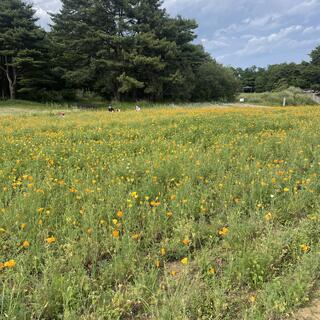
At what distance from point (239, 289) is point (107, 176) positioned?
2.98m

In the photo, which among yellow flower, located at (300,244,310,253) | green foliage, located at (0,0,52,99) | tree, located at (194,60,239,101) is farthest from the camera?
tree, located at (194,60,239,101)

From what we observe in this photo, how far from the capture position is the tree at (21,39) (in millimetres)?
33625

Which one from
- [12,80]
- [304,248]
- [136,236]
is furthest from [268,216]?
[12,80]

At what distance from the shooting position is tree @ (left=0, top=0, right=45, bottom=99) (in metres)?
33.6

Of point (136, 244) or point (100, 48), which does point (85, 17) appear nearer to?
point (100, 48)

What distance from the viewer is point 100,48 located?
120 feet

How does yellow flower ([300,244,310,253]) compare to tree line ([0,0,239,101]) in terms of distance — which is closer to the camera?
yellow flower ([300,244,310,253])

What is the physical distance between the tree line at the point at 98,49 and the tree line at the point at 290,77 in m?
43.3

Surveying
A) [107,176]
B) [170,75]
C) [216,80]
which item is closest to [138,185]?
[107,176]

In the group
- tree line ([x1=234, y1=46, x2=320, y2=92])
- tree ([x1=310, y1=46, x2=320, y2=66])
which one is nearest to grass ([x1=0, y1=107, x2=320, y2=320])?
tree line ([x1=234, y1=46, x2=320, y2=92])

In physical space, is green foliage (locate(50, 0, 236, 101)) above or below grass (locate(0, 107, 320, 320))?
above

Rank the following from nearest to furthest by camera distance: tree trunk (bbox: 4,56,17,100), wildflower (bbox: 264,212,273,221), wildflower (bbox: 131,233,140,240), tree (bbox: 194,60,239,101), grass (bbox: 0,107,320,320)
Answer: grass (bbox: 0,107,320,320) → wildflower (bbox: 131,233,140,240) → wildflower (bbox: 264,212,273,221) → tree trunk (bbox: 4,56,17,100) → tree (bbox: 194,60,239,101)

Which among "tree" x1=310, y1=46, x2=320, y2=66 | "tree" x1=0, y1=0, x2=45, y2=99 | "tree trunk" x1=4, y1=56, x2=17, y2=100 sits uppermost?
"tree" x1=310, y1=46, x2=320, y2=66

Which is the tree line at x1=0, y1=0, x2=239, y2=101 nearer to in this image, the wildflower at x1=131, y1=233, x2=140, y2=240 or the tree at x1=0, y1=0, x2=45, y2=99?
the tree at x1=0, y1=0, x2=45, y2=99
